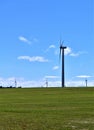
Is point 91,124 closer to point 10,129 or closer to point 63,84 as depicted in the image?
point 10,129

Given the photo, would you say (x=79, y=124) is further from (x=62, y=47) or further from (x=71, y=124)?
(x=62, y=47)

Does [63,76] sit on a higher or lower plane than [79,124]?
higher

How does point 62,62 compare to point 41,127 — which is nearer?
point 41,127

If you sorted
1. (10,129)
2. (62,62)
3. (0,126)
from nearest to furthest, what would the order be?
(10,129)
(0,126)
(62,62)

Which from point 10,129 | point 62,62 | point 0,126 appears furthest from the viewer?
point 62,62

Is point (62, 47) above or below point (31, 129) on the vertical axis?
above

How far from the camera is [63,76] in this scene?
141500 millimetres

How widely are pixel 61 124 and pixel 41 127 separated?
1812 mm

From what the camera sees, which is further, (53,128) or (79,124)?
(79,124)

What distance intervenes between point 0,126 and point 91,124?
5080 millimetres

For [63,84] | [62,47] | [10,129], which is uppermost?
[62,47]

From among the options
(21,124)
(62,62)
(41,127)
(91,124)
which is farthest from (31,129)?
(62,62)

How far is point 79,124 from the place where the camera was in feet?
79.5

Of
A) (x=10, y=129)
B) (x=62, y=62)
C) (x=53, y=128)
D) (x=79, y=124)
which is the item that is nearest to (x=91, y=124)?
(x=79, y=124)
